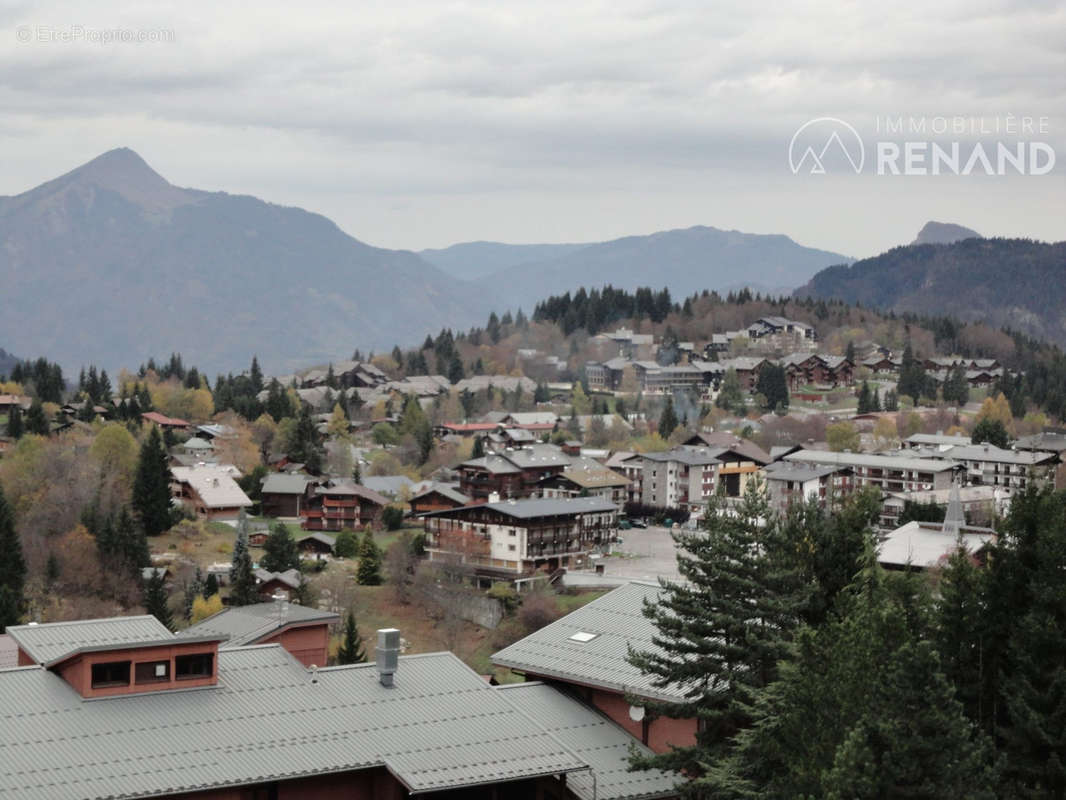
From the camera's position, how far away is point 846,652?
12.8 meters

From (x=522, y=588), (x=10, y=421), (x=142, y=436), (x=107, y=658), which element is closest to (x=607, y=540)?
(x=522, y=588)

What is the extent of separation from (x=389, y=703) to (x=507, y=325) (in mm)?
131103

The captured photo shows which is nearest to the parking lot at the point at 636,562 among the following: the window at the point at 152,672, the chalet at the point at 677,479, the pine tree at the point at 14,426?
the chalet at the point at 677,479

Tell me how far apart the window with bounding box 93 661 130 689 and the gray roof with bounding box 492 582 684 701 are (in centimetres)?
576

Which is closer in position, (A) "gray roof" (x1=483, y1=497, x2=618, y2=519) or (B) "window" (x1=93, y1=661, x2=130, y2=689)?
(B) "window" (x1=93, y1=661, x2=130, y2=689)

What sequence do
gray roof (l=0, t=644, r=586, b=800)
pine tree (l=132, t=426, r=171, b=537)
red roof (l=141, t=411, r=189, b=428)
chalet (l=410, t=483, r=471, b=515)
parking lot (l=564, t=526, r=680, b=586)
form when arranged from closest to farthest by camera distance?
1. gray roof (l=0, t=644, r=586, b=800)
2. parking lot (l=564, t=526, r=680, b=586)
3. pine tree (l=132, t=426, r=171, b=537)
4. chalet (l=410, t=483, r=471, b=515)
5. red roof (l=141, t=411, r=189, b=428)

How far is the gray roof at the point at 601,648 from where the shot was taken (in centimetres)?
1877

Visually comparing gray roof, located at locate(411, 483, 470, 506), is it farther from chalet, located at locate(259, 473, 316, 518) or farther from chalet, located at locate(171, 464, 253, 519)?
chalet, located at locate(171, 464, 253, 519)

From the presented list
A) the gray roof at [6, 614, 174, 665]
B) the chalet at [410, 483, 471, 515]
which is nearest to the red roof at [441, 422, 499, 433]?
the chalet at [410, 483, 471, 515]

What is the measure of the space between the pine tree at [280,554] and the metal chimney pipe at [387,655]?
106 feet

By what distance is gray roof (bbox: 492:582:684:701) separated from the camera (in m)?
18.8

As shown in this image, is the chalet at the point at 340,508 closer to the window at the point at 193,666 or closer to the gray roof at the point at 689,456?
the gray roof at the point at 689,456

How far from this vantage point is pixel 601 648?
20.0 meters

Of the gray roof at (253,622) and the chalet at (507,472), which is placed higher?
the gray roof at (253,622)
